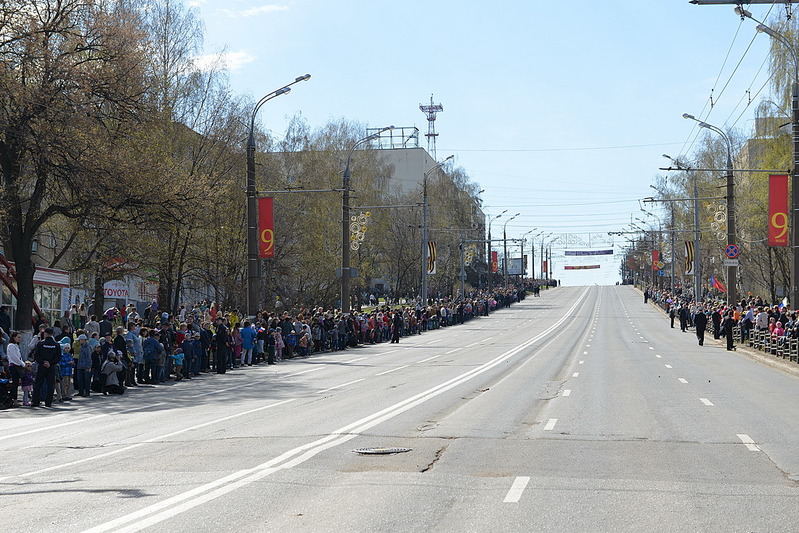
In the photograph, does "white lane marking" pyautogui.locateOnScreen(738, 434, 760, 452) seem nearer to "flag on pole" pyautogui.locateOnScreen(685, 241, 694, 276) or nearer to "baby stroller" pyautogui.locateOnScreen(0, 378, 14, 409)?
"baby stroller" pyautogui.locateOnScreen(0, 378, 14, 409)

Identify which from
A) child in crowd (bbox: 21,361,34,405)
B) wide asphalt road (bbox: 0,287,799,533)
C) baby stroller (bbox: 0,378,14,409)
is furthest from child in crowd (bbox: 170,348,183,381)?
baby stroller (bbox: 0,378,14,409)

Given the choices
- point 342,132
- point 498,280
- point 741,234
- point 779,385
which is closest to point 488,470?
point 779,385

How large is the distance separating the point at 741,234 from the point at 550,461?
52.7 metres

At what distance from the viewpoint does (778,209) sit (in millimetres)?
35125

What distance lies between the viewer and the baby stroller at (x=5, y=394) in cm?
2020

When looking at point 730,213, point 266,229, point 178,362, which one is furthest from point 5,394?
point 730,213

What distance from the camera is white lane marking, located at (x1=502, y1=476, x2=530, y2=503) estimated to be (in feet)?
29.8

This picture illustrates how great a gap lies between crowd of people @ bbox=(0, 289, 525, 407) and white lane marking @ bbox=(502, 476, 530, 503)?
13025 millimetres

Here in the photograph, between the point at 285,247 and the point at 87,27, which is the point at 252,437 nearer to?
the point at 87,27

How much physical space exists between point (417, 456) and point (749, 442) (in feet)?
15.4

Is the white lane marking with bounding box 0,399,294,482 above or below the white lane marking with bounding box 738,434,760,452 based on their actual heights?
below

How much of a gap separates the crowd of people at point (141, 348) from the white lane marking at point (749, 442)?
13.5m

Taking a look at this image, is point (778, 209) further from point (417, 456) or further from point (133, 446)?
point (133, 446)

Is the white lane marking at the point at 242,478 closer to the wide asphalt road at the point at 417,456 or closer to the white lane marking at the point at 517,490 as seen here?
the wide asphalt road at the point at 417,456
